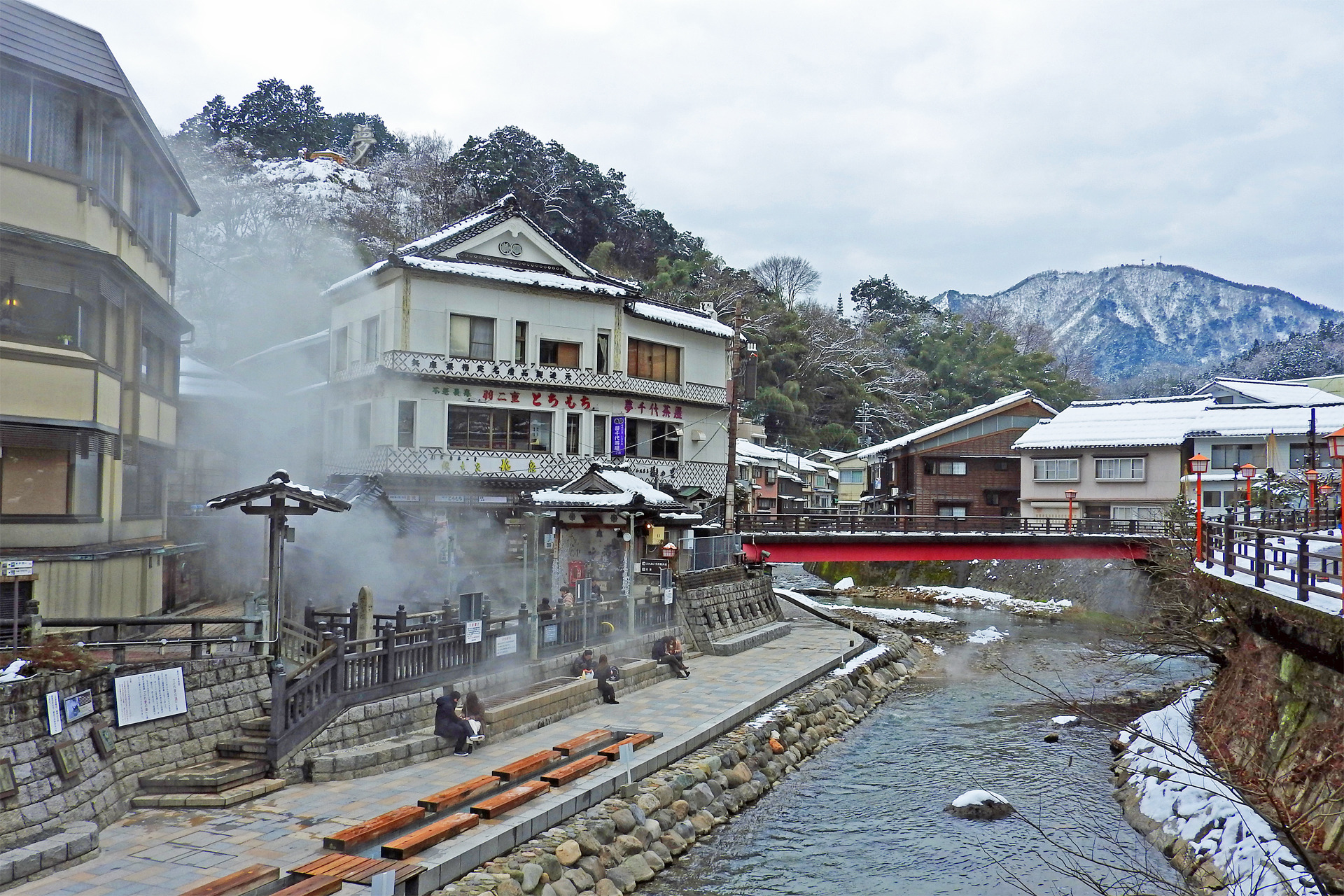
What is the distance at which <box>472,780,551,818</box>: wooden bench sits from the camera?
1348cm

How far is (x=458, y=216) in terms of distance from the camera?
72.0 meters

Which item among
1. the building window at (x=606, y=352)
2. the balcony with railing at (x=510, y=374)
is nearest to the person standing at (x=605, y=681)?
the balcony with railing at (x=510, y=374)

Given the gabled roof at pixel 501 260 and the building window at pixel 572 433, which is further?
the building window at pixel 572 433

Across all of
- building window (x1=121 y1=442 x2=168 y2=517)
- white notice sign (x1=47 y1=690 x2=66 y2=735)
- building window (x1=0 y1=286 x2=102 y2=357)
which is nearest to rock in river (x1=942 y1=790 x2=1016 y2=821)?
white notice sign (x1=47 y1=690 x2=66 y2=735)

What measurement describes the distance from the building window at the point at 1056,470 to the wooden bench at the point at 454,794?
47.7 m

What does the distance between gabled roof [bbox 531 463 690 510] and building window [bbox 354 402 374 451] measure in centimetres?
1233

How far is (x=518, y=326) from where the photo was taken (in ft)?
117

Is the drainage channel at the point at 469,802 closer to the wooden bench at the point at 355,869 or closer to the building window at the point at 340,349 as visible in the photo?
the wooden bench at the point at 355,869

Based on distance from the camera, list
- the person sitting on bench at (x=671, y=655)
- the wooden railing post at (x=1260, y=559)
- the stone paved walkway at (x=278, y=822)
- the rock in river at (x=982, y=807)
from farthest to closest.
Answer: the person sitting on bench at (x=671, y=655), the rock in river at (x=982, y=807), the wooden railing post at (x=1260, y=559), the stone paved walkway at (x=278, y=822)

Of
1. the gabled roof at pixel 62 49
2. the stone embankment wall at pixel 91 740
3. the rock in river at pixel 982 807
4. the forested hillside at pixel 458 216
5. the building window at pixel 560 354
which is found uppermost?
the forested hillside at pixel 458 216

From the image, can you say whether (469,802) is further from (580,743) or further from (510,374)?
(510,374)

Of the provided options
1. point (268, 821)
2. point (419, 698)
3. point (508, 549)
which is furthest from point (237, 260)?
point (268, 821)

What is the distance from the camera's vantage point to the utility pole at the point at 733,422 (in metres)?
39.1

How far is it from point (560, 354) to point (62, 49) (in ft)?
66.9
